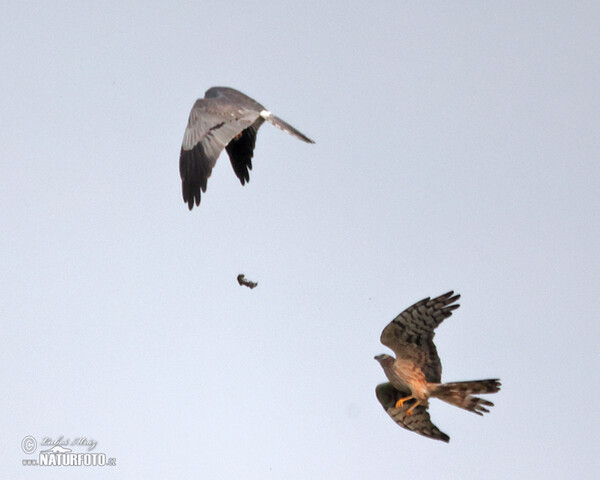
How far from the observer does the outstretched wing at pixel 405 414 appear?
11.9m

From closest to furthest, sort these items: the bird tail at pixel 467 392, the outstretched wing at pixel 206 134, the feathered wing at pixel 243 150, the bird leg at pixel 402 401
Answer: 1. the bird tail at pixel 467 392
2. the bird leg at pixel 402 401
3. the outstretched wing at pixel 206 134
4. the feathered wing at pixel 243 150

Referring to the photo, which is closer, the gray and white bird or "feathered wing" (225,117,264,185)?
the gray and white bird

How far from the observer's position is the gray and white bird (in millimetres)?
12531

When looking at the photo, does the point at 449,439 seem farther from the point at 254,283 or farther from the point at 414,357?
the point at 254,283

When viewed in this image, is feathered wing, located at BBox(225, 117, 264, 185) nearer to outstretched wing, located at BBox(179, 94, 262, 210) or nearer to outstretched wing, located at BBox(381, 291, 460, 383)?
outstretched wing, located at BBox(179, 94, 262, 210)

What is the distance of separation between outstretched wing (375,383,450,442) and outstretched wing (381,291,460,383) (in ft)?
1.56

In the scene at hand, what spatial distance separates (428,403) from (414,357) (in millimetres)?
576

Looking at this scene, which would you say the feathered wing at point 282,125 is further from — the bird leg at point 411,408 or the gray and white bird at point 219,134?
the bird leg at point 411,408

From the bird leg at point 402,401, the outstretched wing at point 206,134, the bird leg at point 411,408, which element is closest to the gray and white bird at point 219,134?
the outstretched wing at point 206,134

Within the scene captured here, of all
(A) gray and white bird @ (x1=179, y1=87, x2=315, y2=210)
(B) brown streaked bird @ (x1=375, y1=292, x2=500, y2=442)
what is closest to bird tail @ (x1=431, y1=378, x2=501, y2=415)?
(B) brown streaked bird @ (x1=375, y1=292, x2=500, y2=442)

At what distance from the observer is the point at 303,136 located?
42.4 feet

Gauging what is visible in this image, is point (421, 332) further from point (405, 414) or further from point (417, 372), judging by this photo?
point (405, 414)

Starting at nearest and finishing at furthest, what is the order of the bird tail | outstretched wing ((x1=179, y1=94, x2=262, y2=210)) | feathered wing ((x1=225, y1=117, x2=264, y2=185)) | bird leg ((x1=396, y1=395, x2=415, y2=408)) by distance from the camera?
the bird tail
bird leg ((x1=396, y1=395, x2=415, y2=408))
outstretched wing ((x1=179, y1=94, x2=262, y2=210))
feathered wing ((x1=225, y1=117, x2=264, y2=185))

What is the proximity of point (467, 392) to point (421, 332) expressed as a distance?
92 cm
